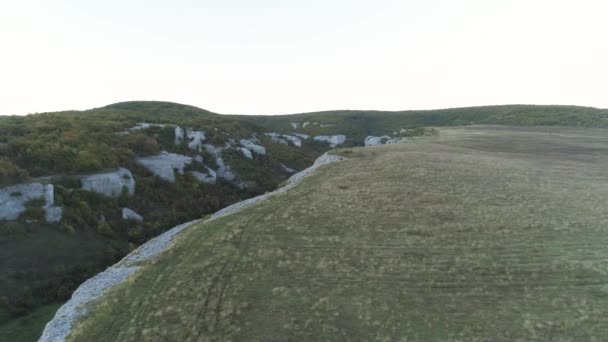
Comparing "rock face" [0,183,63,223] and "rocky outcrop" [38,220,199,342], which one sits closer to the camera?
"rocky outcrop" [38,220,199,342]

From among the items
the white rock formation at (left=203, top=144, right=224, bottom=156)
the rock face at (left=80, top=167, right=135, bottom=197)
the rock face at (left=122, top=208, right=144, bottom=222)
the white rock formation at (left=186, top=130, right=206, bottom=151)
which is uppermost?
the white rock formation at (left=186, top=130, right=206, bottom=151)

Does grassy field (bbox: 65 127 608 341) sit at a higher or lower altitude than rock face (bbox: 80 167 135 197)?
lower

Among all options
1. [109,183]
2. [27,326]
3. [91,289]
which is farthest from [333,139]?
[27,326]

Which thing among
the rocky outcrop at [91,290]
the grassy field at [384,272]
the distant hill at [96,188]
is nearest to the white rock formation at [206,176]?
the distant hill at [96,188]

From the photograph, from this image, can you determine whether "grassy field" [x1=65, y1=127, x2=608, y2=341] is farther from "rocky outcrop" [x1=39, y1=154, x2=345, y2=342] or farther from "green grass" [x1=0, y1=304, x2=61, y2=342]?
"green grass" [x1=0, y1=304, x2=61, y2=342]

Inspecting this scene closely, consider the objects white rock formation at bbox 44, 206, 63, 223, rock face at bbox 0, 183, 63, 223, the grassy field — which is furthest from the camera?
white rock formation at bbox 44, 206, 63, 223

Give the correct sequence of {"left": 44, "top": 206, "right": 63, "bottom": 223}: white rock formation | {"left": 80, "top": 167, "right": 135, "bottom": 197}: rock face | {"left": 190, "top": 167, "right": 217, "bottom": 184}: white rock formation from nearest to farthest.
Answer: {"left": 44, "top": 206, "right": 63, "bottom": 223}: white rock formation → {"left": 80, "top": 167, "right": 135, "bottom": 197}: rock face → {"left": 190, "top": 167, "right": 217, "bottom": 184}: white rock formation

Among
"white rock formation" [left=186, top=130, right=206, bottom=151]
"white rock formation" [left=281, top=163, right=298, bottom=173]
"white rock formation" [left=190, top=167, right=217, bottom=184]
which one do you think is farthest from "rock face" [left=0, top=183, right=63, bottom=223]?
"white rock formation" [left=281, top=163, right=298, bottom=173]
